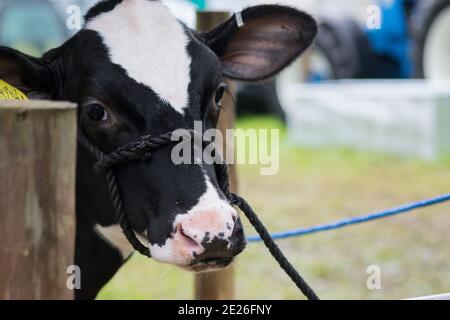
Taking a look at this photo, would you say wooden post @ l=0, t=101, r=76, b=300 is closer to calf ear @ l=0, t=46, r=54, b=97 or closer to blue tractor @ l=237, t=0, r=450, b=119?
calf ear @ l=0, t=46, r=54, b=97

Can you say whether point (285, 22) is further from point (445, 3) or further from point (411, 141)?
point (445, 3)

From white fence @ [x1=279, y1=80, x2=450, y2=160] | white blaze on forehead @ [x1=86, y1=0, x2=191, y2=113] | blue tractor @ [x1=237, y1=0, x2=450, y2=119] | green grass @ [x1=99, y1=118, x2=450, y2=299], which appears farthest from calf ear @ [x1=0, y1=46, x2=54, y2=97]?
blue tractor @ [x1=237, y1=0, x2=450, y2=119]

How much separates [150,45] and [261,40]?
667 millimetres

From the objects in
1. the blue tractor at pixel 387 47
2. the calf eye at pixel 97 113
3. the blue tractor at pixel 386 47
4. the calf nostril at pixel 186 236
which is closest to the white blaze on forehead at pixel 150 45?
the calf eye at pixel 97 113

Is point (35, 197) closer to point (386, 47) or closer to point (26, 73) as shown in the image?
point (26, 73)

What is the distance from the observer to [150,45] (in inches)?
98.6

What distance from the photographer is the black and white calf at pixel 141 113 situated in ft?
6.93

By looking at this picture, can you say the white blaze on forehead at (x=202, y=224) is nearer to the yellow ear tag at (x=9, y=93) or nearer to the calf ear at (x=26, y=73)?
the yellow ear tag at (x=9, y=93)

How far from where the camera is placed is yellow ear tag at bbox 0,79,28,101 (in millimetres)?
2371

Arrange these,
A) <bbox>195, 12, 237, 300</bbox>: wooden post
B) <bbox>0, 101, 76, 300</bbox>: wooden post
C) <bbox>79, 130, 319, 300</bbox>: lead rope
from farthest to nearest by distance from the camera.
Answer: <bbox>195, 12, 237, 300</bbox>: wooden post, <bbox>79, 130, 319, 300</bbox>: lead rope, <bbox>0, 101, 76, 300</bbox>: wooden post

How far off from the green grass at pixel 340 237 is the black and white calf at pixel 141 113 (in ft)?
4.24

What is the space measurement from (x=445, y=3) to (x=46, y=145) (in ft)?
28.2

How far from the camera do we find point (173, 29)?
101 inches

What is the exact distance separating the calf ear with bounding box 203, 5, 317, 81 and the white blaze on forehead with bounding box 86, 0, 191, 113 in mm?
338
